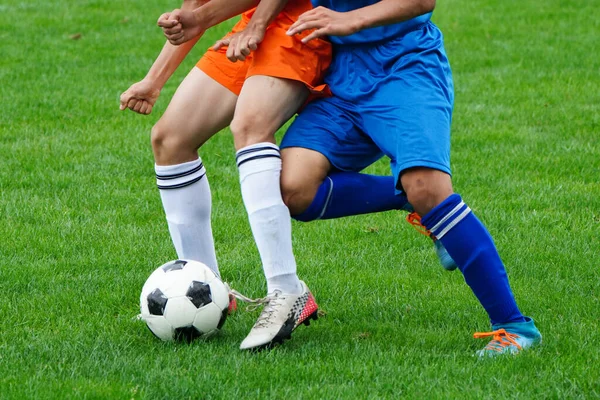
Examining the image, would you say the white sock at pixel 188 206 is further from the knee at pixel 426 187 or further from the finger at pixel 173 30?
the knee at pixel 426 187

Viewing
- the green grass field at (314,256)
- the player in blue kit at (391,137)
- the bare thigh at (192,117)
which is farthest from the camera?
the bare thigh at (192,117)

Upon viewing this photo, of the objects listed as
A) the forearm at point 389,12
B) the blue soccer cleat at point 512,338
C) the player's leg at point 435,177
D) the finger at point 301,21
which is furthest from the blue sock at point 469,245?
the finger at point 301,21

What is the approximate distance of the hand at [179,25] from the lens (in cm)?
394

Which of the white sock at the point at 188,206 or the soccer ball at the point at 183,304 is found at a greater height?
the white sock at the point at 188,206

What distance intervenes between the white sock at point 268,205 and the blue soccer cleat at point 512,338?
81 centimetres

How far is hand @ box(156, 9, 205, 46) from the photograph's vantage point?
3.94 m

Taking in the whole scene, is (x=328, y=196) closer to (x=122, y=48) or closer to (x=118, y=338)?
(x=118, y=338)

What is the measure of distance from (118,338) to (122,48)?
7.24 metres

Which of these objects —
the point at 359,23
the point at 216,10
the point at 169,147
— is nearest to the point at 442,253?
the point at 359,23

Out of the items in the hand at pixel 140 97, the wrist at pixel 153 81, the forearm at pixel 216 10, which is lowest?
the hand at pixel 140 97

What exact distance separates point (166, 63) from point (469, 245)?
5.19ft

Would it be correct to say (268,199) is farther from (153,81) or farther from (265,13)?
(153,81)

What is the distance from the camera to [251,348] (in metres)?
3.88

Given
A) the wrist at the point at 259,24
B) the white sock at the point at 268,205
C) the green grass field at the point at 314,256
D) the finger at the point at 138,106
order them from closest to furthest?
the green grass field at the point at 314,256 < the white sock at the point at 268,205 < the wrist at the point at 259,24 < the finger at the point at 138,106
